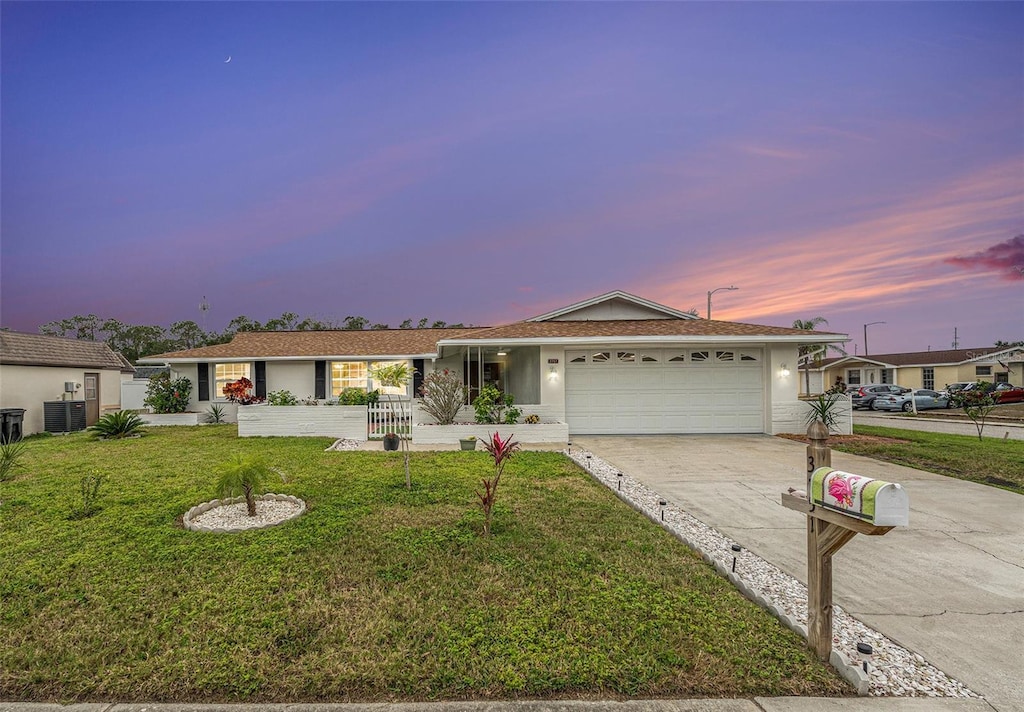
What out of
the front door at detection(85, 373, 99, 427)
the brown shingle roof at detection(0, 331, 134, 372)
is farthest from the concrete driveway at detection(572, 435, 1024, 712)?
the front door at detection(85, 373, 99, 427)

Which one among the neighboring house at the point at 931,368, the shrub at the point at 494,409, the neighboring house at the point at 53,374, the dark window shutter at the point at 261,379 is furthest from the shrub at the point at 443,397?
the neighboring house at the point at 931,368

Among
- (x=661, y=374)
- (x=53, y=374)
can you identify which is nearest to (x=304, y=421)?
(x=53, y=374)

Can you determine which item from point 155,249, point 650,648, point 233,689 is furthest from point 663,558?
point 155,249

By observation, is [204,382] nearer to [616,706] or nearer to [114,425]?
[114,425]

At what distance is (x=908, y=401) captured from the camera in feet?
72.0

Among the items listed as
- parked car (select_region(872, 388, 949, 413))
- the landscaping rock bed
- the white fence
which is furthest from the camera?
parked car (select_region(872, 388, 949, 413))

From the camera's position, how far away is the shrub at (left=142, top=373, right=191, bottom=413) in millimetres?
15727

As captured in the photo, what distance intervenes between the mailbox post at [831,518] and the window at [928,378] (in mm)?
41345

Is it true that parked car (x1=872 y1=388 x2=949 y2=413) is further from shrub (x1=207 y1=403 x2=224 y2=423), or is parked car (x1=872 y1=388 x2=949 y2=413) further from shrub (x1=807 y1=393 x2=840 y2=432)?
shrub (x1=207 y1=403 x2=224 y2=423)

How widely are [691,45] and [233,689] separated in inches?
614

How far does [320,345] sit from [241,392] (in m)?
3.52

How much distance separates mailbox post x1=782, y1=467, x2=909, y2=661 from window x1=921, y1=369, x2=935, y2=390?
136ft

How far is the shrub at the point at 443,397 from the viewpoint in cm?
1148

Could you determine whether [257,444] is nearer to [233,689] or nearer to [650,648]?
[233,689]
